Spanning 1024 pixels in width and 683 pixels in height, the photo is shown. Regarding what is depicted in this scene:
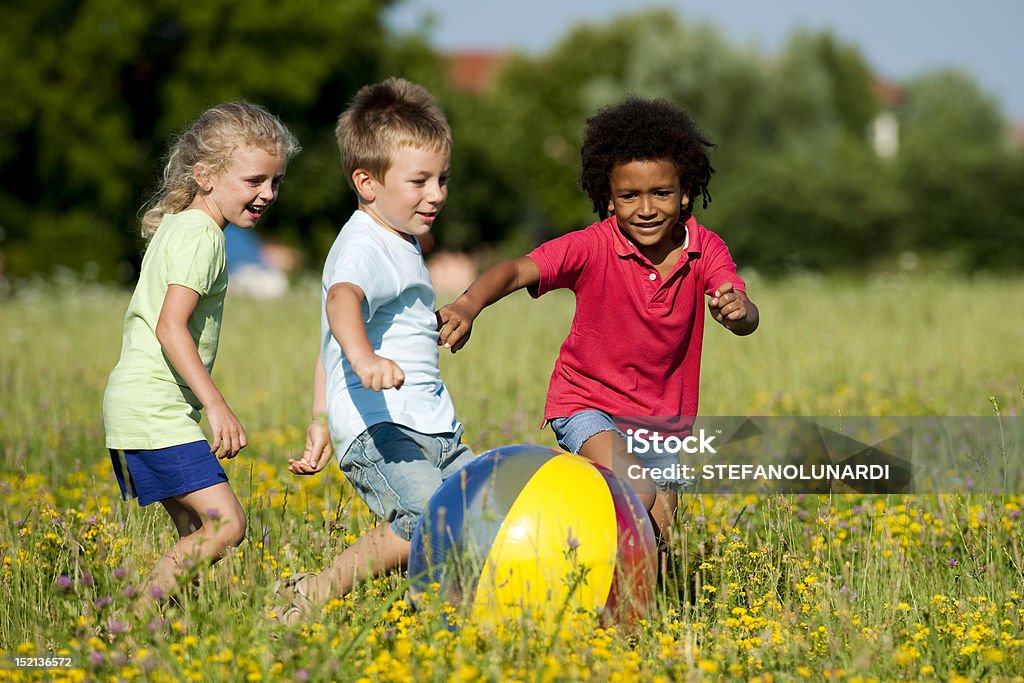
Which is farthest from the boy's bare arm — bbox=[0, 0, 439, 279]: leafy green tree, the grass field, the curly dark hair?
bbox=[0, 0, 439, 279]: leafy green tree

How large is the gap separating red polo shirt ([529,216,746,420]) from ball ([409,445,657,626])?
944mm

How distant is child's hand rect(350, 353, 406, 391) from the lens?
3984 mm

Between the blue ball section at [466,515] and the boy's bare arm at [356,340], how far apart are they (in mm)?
437

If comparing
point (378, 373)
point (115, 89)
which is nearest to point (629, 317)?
point (378, 373)

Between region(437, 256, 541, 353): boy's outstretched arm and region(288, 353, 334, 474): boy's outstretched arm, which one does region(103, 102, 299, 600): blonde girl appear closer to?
region(288, 353, 334, 474): boy's outstretched arm

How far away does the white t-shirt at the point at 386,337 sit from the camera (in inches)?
177

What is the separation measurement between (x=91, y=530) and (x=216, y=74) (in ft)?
106

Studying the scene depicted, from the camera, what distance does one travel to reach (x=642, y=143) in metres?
5.27

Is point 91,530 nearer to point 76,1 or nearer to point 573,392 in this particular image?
point 573,392

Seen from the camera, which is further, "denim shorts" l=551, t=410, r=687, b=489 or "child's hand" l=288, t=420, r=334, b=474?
"denim shorts" l=551, t=410, r=687, b=489

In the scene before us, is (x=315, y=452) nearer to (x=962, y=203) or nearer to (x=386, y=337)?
(x=386, y=337)

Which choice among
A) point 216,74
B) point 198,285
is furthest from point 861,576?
point 216,74

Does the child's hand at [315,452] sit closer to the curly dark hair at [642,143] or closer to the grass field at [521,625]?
the grass field at [521,625]

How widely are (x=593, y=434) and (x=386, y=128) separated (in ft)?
5.01
